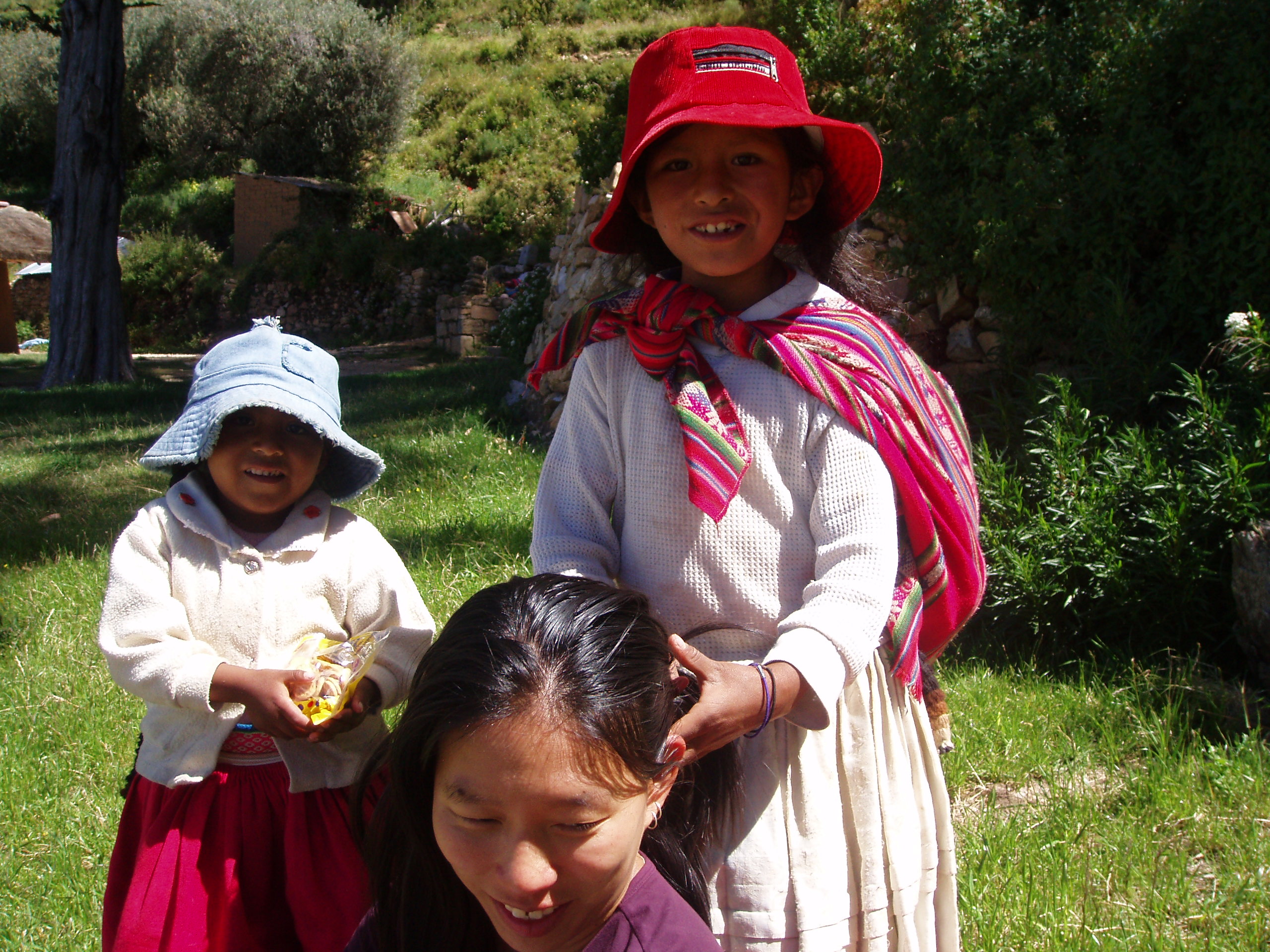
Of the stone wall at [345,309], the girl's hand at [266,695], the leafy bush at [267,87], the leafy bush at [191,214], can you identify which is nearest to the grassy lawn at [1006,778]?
the girl's hand at [266,695]

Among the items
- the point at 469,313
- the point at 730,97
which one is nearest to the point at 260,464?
the point at 730,97

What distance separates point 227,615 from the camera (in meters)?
1.85

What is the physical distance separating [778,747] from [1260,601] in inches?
99.0

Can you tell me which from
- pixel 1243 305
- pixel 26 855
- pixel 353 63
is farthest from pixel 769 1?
pixel 353 63

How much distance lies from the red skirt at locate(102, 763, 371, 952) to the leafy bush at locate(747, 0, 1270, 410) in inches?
137

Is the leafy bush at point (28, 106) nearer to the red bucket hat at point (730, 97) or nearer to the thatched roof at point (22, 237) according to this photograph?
the thatched roof at point (22, 237)

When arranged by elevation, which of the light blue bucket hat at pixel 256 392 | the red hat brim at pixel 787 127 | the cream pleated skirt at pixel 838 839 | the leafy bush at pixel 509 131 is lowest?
the cream pleated skirt at pixel 838 839

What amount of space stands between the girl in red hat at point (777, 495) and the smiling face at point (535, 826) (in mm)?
285

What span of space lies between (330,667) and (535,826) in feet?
2.35

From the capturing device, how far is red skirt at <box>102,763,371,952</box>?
174 centimetres

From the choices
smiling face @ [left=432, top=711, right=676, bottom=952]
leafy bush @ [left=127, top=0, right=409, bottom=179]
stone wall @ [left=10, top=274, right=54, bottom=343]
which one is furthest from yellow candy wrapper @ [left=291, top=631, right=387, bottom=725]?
leafy bush @ [left=127, top=0, right=409, bottom=179]

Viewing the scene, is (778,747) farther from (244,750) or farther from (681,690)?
(244,750)

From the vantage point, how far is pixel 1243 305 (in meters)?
3.98

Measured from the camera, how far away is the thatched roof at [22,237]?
17938mm
